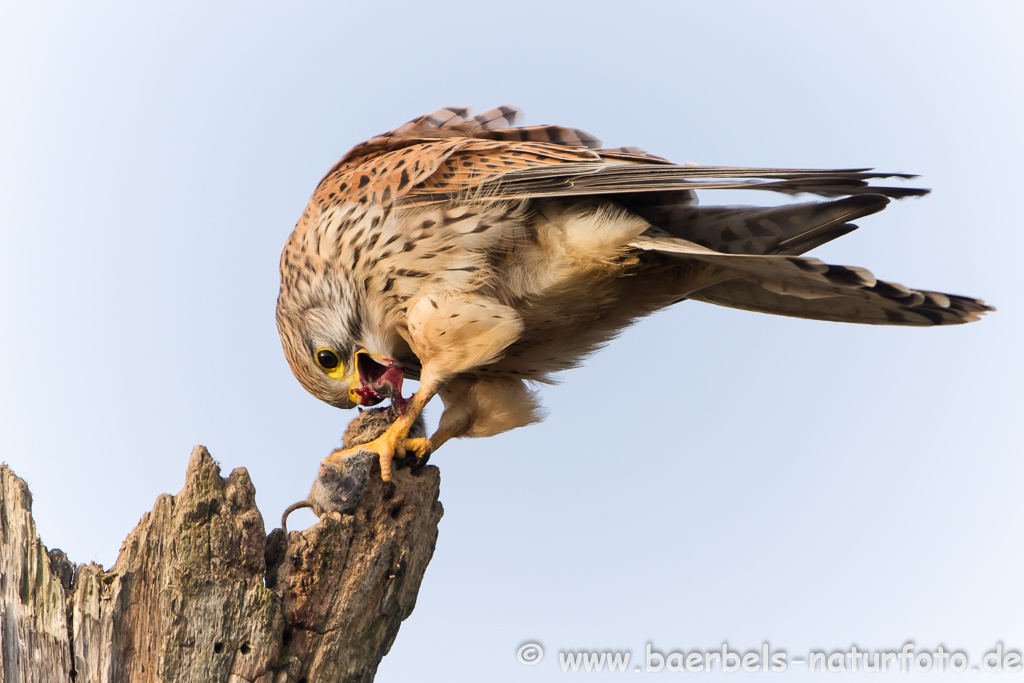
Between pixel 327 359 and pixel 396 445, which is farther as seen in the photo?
pixel 327 359

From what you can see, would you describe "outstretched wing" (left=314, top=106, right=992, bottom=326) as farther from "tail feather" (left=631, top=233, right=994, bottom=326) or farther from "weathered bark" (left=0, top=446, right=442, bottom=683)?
"weathered bark" (left=0, top=446, right=442, bottom=683)

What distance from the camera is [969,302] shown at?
3.61 m

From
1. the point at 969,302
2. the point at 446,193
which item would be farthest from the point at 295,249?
the point at 969,302

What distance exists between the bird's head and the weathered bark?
0.84m

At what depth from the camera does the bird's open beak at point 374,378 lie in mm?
3852

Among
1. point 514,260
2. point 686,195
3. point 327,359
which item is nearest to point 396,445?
point 327,359

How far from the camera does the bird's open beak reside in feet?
12.6

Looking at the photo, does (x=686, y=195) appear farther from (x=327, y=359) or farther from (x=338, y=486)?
(x=338, y=486)

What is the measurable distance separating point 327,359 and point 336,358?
52mm

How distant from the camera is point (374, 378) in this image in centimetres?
393

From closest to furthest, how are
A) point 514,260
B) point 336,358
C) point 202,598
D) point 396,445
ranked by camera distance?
point 202,598, point 396,445, point 514,260, point 336,358

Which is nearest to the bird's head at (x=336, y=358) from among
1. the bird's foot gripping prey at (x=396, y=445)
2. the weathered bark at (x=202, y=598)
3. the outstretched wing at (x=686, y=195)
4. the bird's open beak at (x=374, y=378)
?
the bird's open beak at (x=374, y=378)

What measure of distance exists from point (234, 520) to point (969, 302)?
303cm

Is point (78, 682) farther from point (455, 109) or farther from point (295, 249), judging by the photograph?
point (455, 109)
